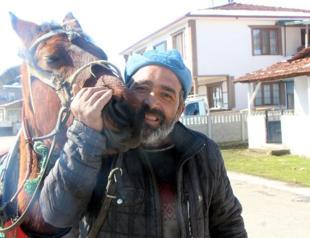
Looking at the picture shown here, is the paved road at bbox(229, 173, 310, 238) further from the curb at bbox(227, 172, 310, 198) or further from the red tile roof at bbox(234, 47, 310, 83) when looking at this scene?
the red tile roof at bbox(234, 47, 310, 83)

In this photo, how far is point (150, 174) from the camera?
6.72 ft

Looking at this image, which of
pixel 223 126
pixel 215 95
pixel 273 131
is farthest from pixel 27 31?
pixel 215 95

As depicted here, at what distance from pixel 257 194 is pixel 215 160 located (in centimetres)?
784

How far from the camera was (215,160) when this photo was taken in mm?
2311

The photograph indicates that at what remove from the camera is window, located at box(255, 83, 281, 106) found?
86.6 ft

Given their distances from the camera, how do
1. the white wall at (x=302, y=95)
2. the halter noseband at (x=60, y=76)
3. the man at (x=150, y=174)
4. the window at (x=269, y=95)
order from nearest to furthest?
1. the man at (x=150, y=174)
2. the halter noseband at (x=60, y=76)
3. the white wall at (x=302, y=95)
4. the window at (x=269, y=95)

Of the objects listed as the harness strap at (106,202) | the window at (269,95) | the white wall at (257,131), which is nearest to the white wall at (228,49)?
the window at (269,95)

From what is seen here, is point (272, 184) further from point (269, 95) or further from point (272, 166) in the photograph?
point (269, 95)

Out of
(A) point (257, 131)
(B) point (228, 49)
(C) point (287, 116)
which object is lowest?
(A) point (257, 131)

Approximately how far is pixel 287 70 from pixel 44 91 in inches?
583

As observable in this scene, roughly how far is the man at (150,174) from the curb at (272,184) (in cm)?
767

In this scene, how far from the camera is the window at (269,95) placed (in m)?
26.4

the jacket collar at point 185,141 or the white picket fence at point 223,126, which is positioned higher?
the jacket collar at point 185,141

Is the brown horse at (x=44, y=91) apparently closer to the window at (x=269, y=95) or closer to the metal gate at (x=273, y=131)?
the metal gate at (x=273, y=131)
